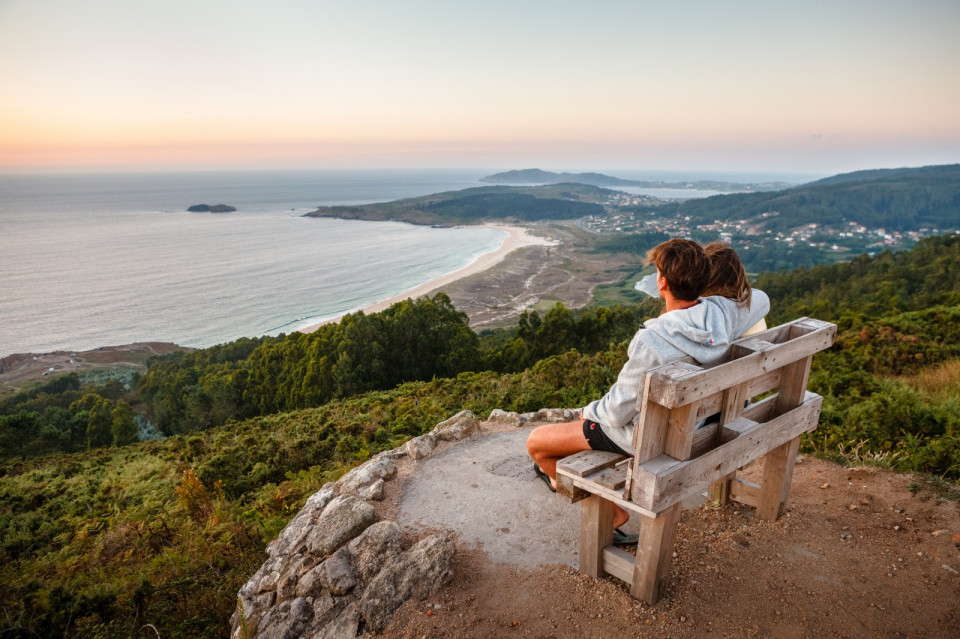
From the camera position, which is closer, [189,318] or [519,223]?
[189,318]

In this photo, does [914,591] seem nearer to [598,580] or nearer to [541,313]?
[598,580]

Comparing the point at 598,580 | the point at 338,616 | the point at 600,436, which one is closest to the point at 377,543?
the point at 338,616

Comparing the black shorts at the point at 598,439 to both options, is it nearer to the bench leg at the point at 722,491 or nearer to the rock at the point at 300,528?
the bench leg at the point at 722,491

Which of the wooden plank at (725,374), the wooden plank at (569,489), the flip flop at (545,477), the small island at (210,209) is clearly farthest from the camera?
the small island at (210,209)

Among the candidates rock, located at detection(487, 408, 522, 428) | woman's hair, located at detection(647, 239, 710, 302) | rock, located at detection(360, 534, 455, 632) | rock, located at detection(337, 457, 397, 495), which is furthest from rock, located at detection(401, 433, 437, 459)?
woman's hair, located at detection(647, 239, 710, 302)

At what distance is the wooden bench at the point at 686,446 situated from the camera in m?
2.94

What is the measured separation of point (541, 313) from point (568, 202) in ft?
389

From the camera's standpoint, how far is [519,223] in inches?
5340

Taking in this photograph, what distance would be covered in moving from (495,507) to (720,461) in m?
2.68

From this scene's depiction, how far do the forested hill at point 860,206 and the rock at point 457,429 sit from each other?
126574 mm

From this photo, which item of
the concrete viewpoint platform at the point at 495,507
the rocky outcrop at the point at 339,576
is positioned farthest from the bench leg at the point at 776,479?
the rocky outcrop at the point at 339,576

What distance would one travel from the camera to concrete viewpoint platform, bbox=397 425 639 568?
456 cm

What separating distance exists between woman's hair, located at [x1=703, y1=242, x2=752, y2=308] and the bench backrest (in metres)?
0.36

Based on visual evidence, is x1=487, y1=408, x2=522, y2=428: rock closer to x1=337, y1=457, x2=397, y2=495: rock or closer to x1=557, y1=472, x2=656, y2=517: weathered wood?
x1=337, y1=457, x2=397, y2=495: rock
